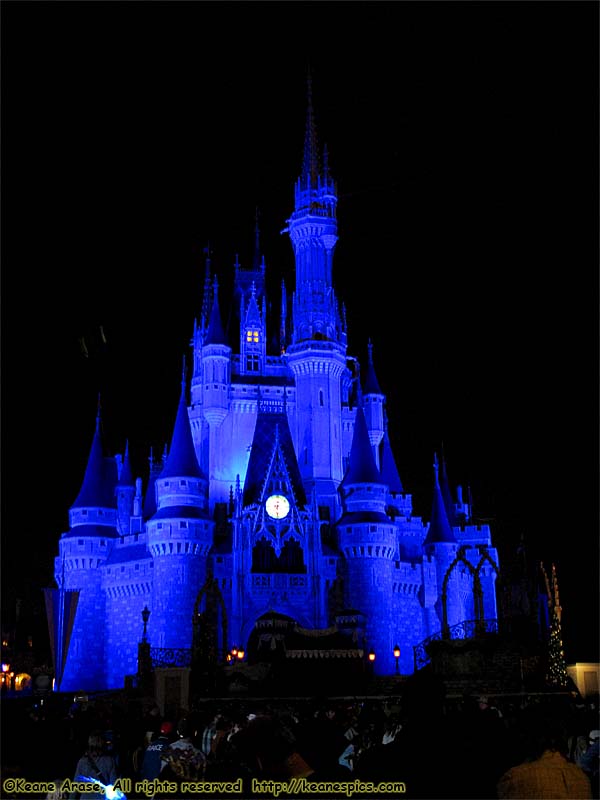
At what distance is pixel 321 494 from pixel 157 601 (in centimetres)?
1193

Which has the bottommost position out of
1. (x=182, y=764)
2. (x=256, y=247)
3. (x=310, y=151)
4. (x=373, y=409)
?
(x=182, y=764)

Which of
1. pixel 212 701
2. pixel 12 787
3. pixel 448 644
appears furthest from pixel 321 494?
pixel 12 787

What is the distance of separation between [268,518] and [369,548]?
5437mm

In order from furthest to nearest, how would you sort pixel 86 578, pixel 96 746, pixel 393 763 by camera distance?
pixel 86 578 → pixel 96 746 → pixel 393 763

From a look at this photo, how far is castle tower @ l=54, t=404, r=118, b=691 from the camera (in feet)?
176

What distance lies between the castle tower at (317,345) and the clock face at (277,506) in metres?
3.15

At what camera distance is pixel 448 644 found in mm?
34156

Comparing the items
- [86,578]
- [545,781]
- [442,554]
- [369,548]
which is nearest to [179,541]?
[86,578]

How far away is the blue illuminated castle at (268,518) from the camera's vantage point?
50469 millimetres

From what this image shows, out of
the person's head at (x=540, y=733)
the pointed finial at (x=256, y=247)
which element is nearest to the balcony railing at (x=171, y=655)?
the pointed finial at (x=256, y=247)

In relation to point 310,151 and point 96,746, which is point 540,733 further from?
point 310,151

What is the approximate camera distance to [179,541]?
5012 cm

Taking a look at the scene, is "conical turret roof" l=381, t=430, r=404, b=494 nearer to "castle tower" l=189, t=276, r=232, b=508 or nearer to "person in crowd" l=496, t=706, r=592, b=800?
"castle tower" l=189, t=276, r=232, b=508

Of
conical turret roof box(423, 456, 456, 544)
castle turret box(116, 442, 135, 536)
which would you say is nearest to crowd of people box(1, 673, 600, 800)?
conical turret roof box(423, 456, 456, 544)
